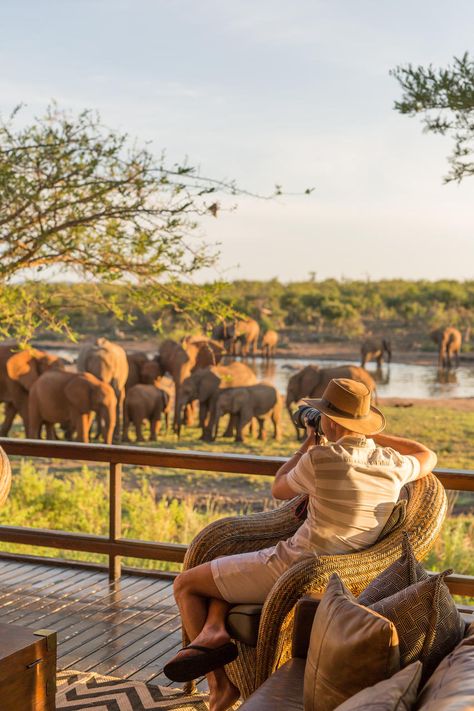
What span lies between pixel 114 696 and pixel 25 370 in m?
15.8

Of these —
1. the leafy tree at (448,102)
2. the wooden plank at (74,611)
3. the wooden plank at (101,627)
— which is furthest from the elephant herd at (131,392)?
the wooden plank at (101,627)

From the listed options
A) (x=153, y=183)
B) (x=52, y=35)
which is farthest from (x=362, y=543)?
(x=52, y=35)

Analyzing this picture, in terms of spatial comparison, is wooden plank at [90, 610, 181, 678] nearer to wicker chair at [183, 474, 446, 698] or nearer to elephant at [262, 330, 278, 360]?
wicker chair at [183, 474, 446, 698]

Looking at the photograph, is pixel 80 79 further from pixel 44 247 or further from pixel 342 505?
pixel 342 505

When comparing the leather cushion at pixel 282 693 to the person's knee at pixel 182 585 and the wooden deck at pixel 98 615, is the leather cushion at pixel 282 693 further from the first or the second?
the wooden deck at pixel 98 615

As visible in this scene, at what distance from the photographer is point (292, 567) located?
2.83 metres

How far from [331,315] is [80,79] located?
20.7 m

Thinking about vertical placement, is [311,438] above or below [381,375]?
above

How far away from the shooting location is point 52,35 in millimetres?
11445

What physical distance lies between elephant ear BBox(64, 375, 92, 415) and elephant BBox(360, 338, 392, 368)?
16241 mm

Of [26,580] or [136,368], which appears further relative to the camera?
[136,368]

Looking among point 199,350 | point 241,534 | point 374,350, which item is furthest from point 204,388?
point 241,534

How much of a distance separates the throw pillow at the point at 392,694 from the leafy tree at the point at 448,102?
22.7 ft

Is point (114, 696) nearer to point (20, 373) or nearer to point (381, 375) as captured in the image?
point (20, 373)
